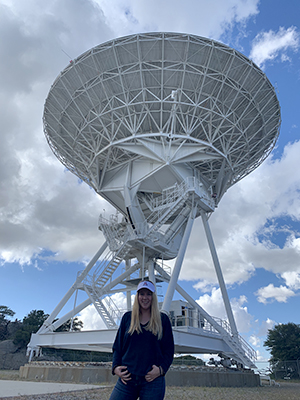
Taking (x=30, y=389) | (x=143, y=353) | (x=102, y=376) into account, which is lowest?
(x=30, y=389)

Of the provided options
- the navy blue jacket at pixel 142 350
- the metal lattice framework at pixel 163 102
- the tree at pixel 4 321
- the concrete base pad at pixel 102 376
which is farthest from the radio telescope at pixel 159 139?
the tree at pixel 4 321

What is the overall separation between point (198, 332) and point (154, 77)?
16.1m

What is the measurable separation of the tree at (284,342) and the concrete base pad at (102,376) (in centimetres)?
1569

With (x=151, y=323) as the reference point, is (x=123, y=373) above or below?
below

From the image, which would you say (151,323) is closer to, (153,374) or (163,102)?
(153,374)

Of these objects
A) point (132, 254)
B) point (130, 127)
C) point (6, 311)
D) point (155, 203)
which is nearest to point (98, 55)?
point (130, 127)

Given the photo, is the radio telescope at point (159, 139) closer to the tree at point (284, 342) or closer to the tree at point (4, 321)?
the tree at point (284, 342)

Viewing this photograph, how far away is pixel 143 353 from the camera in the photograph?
10.5ft

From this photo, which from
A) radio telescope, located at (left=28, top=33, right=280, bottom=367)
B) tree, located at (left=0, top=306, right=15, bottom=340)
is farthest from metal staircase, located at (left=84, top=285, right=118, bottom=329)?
tree, located at (left=0, top=306, right=15, bottom=340)

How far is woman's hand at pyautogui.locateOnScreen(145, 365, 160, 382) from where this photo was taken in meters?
3.09

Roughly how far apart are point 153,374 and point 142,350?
0.23 meters

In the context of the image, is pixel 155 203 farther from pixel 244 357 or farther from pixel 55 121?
pixel 244 357

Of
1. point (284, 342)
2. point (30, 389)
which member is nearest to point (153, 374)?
point (30, 389)

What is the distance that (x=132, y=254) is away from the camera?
24.6 metres
